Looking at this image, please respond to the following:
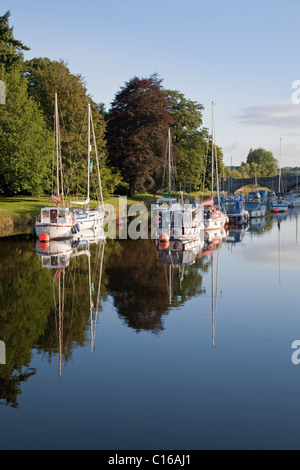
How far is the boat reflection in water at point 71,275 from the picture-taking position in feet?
71.7

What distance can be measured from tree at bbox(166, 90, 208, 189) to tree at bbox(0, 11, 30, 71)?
3748 centimetres

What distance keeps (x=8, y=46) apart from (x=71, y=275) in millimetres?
51043

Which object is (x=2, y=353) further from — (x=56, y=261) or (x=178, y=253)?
(x=178, y=253)

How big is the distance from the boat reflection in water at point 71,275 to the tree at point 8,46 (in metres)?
31.1

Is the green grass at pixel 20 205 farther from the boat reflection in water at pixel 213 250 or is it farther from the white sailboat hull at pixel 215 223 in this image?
the boat reflection in water at pixel 213 250

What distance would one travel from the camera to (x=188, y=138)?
110 meters

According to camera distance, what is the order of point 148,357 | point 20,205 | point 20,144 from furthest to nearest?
point 20,205, point 20,144, point 148,357

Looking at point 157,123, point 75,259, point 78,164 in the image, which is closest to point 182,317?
point 75,259

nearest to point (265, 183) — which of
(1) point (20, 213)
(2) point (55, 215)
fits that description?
(1) point (20, 213)

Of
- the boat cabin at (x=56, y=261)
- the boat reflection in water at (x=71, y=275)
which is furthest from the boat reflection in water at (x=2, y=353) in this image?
the boat cabin at (x=56, y=261)

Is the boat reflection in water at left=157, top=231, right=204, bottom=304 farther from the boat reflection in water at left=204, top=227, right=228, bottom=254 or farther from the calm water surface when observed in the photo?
the boat reflection in water at left=204, top=227, right=228, bottom=254

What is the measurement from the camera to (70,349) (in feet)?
58.1

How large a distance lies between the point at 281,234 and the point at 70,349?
135 ft
